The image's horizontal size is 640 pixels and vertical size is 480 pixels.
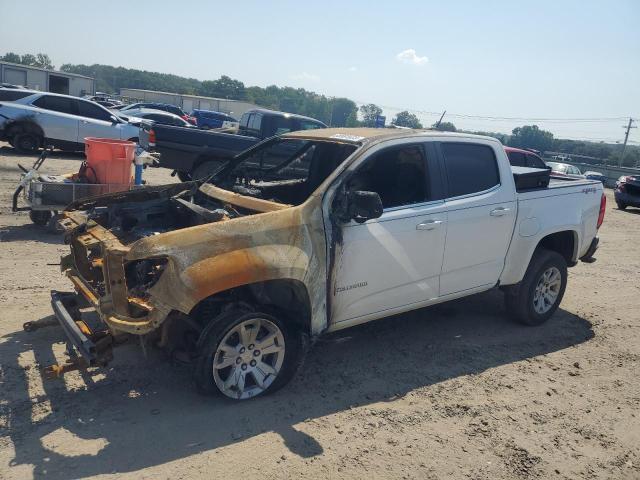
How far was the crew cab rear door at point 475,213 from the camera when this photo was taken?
4.80m

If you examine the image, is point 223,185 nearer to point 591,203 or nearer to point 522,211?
point 522,211

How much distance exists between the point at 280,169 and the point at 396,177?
125 centimetres

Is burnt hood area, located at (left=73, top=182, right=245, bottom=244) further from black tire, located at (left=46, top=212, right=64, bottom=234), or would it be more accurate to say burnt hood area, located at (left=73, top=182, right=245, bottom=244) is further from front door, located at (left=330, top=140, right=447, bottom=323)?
black tire, located at (left=46, top=212, right=64, bottom=234)

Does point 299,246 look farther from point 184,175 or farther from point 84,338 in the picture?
point 184,175

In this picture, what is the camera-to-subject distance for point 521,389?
176 inches

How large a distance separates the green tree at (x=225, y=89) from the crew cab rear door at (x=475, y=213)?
300 ft

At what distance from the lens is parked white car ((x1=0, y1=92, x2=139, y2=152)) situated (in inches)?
566

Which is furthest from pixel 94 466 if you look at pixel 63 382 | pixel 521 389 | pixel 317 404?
pixel 521 389

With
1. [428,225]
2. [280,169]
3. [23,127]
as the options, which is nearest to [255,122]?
[23,127]

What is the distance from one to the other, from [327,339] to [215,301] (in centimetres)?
139

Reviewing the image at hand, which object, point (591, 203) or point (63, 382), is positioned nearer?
point (63, 382)

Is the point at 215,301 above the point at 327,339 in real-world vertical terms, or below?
above

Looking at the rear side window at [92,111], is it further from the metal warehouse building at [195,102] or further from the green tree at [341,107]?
the green tree at [341,107]

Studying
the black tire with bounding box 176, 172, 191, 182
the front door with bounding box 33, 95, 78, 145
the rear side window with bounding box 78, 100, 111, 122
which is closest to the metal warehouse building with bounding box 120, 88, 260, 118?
the rear side window with bounding box 78, 100, 111, 122
